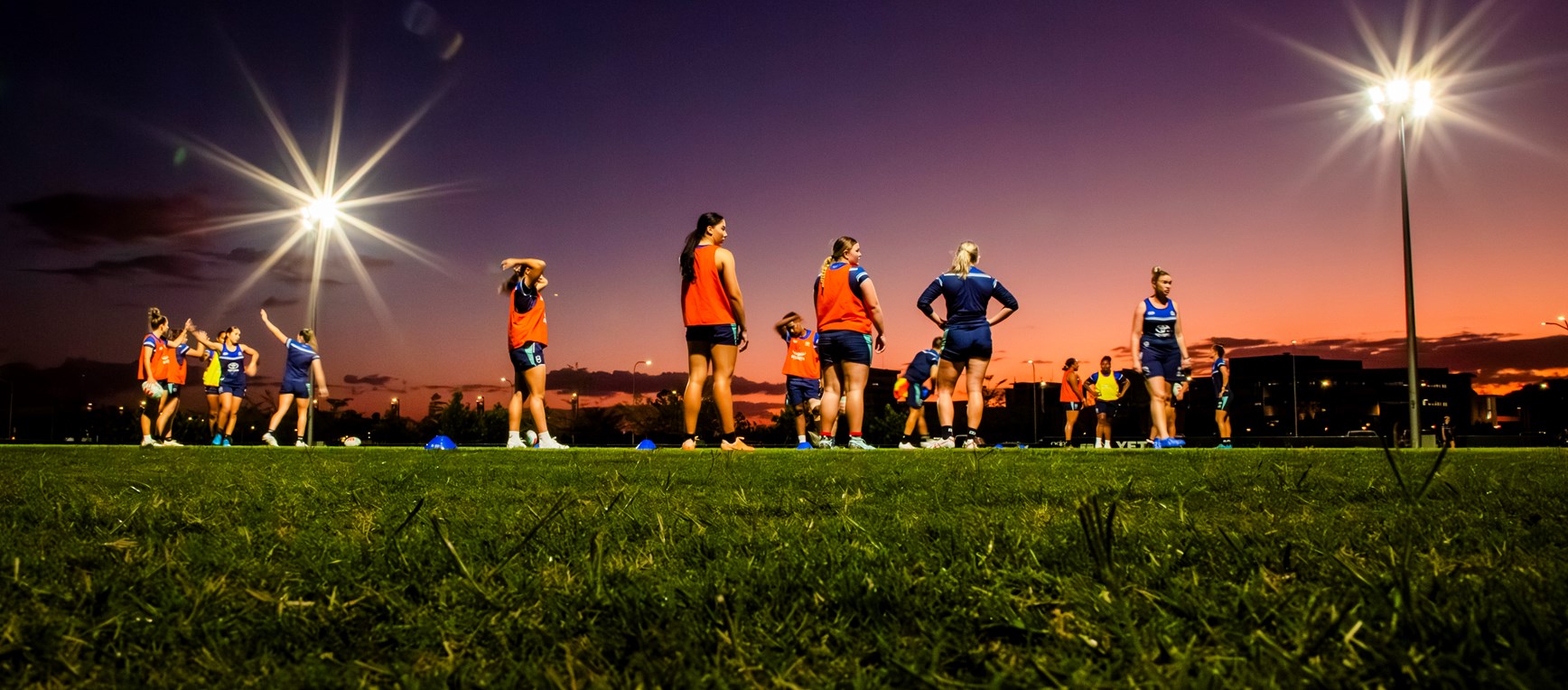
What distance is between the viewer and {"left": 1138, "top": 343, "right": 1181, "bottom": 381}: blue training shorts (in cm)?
1206

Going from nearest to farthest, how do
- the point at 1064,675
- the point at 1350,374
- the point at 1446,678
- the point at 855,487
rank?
the point at 1446,678 < the point at 1064,675 < the point at 855,487 < the point at 1350,374

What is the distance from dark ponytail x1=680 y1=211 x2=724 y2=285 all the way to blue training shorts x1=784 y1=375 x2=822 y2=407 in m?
7.53

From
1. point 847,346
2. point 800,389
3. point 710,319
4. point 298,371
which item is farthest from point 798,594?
point 298,371

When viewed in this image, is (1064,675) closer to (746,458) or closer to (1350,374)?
(746,458)

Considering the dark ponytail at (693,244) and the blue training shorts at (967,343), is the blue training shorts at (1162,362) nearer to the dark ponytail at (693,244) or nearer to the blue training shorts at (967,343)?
the blue training shorts at (967,343)

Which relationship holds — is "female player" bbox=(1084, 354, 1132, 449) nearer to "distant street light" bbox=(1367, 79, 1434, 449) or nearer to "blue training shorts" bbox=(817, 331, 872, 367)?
"distant street light" bbox=(1367, 79, 1434, 449)

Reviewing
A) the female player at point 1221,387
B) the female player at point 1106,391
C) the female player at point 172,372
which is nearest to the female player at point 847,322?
the female player at point 1221,387

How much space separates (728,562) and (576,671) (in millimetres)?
692

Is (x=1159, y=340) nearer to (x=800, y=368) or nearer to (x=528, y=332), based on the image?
(x=800, y=368)

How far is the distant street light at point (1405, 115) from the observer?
55.7 ft

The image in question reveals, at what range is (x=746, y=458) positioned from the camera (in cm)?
632

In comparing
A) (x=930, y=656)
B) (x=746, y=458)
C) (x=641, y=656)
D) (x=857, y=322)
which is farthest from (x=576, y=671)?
(x=857, y=322)

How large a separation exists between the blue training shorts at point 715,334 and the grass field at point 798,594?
575 cm

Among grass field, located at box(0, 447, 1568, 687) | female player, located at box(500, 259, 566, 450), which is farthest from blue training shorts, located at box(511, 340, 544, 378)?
grass field, located at box(0, 447, 1568, 687)
